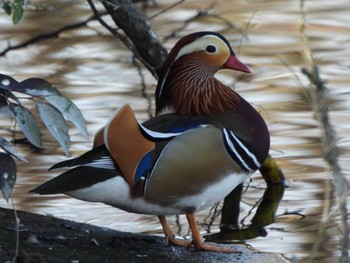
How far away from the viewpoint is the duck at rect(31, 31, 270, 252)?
3898mm

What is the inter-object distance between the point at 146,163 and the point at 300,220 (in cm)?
165

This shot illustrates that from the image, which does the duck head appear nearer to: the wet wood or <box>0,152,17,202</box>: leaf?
the wet wood

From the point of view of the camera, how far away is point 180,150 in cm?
408

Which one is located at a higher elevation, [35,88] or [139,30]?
[35,88]

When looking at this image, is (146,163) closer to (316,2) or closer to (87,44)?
(87,44)

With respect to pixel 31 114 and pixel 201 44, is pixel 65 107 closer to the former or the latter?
pixel 31 114

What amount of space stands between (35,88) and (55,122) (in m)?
0.13

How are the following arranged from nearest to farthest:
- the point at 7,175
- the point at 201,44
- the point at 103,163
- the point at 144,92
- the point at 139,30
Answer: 1. the point at 7,175
2. the point at 103,163
3. the point at 201,44
4. the point at 139,30
5. the point at 144,92

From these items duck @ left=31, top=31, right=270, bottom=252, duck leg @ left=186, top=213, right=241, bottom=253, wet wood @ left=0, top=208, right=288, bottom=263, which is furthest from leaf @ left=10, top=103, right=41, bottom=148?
duck leg @ left=186, top=213, right=241, bottom=253

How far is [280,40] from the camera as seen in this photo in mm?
8961

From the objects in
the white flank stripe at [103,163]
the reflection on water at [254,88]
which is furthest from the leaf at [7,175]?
→ the reflection on water at [254,88]

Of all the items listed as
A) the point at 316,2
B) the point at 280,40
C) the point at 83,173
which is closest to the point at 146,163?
the point at 83,173

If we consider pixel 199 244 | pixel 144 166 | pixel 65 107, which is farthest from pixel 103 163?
pixel 199 244

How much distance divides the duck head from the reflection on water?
34cm
